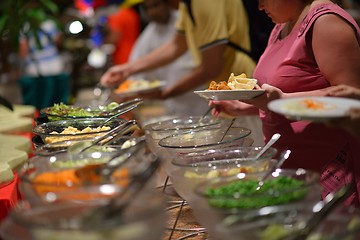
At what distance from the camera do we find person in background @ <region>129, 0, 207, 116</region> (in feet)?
14.5

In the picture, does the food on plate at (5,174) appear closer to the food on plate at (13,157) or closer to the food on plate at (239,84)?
the food on plate at (13,157)

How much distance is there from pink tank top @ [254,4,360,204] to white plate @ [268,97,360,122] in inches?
21.4

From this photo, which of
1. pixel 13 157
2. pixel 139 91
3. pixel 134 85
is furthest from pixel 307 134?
pixel 134 85

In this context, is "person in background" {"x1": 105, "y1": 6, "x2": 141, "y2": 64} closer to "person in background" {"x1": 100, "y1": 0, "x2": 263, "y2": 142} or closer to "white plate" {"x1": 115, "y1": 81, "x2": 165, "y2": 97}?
"white plate" {"x1": 115, "y1": 81, "x2": 165, "y2": 97}

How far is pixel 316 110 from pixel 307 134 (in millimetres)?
708

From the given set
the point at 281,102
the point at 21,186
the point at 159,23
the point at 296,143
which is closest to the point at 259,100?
the point at 296,143

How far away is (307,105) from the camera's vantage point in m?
1.42

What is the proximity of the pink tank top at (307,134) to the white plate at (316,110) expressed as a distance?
0.54 m

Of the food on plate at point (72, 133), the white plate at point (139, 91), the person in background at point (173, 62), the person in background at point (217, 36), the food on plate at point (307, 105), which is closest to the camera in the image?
the food on plate at point (307, 105)

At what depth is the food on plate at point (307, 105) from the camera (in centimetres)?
139

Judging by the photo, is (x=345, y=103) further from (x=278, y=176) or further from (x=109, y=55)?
(x=109, y=55)

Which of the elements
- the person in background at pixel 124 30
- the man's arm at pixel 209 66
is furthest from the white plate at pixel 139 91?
the person in background at pixel 124 30

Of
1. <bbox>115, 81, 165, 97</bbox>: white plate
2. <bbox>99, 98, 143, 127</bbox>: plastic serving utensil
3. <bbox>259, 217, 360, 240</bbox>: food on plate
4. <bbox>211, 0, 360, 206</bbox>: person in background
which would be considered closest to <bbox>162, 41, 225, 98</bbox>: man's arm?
<bbox>115, 81, 165, 97</bbox>: white plate

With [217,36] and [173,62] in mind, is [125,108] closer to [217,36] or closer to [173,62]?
[217,36]
